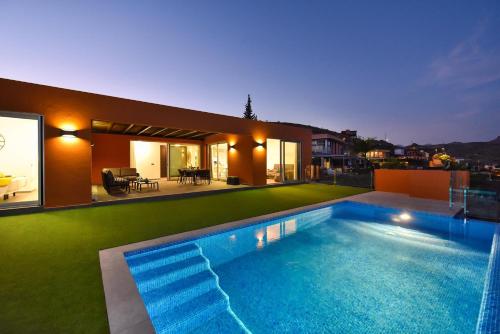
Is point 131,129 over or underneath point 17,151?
over

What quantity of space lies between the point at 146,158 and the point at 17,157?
6.27 metres

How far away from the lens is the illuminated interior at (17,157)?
693 centimetres

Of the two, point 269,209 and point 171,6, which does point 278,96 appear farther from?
point 269,209

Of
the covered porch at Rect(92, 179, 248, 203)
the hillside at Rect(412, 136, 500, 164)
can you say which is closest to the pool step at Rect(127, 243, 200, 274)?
the covered porch at Rect(92, 179, 248, 203)

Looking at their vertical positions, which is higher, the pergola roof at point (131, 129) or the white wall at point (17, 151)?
the pergola roof at point (131, 129)

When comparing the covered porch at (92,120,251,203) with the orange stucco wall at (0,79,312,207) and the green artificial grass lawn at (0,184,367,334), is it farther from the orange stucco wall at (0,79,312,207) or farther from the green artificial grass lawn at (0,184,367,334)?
the green artificial grass lawn at (0,184,367,334)

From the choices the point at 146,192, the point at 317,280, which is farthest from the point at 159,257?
the point at 146,192

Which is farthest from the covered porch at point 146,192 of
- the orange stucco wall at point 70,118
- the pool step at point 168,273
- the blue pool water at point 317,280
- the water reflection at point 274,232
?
the pool step at point 168,273

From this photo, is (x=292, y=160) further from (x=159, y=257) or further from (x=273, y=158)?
(x=159, y=257)

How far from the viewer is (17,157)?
777cm

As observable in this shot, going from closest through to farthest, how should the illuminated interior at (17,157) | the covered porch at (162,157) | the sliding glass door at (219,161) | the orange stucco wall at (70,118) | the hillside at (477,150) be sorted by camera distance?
the orange stucco wall at (70,118)
the illuminated interior at (17,157)
the covered porch at (162,157)
the sliding glass door at (219,161)
the hillside at (477,150)

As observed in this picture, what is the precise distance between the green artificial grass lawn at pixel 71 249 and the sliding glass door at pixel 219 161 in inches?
262

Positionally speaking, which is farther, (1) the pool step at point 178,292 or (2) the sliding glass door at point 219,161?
(2) the sliding glass door at point 219,161

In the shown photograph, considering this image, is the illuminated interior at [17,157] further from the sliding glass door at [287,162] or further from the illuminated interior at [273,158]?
the illuminated interior at [273,158]
